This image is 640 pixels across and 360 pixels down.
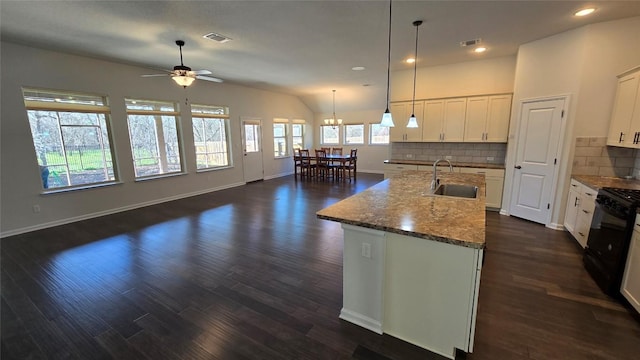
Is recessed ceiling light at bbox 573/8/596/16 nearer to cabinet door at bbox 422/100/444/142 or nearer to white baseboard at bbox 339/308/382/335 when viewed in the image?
cabinet door at bbox 422/100/444/142

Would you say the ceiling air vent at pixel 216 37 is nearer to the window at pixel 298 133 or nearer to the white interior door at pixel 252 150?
the white interior door at pixel 252 150

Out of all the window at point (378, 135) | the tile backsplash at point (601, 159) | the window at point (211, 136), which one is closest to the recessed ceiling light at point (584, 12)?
the tile backsplash at point (601, 159)

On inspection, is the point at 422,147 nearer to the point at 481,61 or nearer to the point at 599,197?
the point at 481,61

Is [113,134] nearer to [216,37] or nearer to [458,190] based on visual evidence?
[216,37]

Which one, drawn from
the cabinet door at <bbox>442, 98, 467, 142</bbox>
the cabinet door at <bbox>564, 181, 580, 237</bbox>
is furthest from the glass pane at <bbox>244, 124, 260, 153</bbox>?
the cabinet door at <bbox>564, 181, 580, 237</bbox>

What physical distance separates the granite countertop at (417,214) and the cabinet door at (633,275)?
1123 mm

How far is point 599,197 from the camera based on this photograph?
2686mm

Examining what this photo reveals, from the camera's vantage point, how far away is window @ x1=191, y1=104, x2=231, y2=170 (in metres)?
6.59

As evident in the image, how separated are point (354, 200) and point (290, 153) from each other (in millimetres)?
7669

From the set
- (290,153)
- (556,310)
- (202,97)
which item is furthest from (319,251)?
(290,153)

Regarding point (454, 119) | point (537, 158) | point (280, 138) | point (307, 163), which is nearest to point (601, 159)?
point (537, 158)

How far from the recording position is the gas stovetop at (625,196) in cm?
216

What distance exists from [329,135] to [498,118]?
6.60 m

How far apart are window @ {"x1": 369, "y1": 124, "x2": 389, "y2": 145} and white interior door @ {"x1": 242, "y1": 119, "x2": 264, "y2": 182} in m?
4.05
